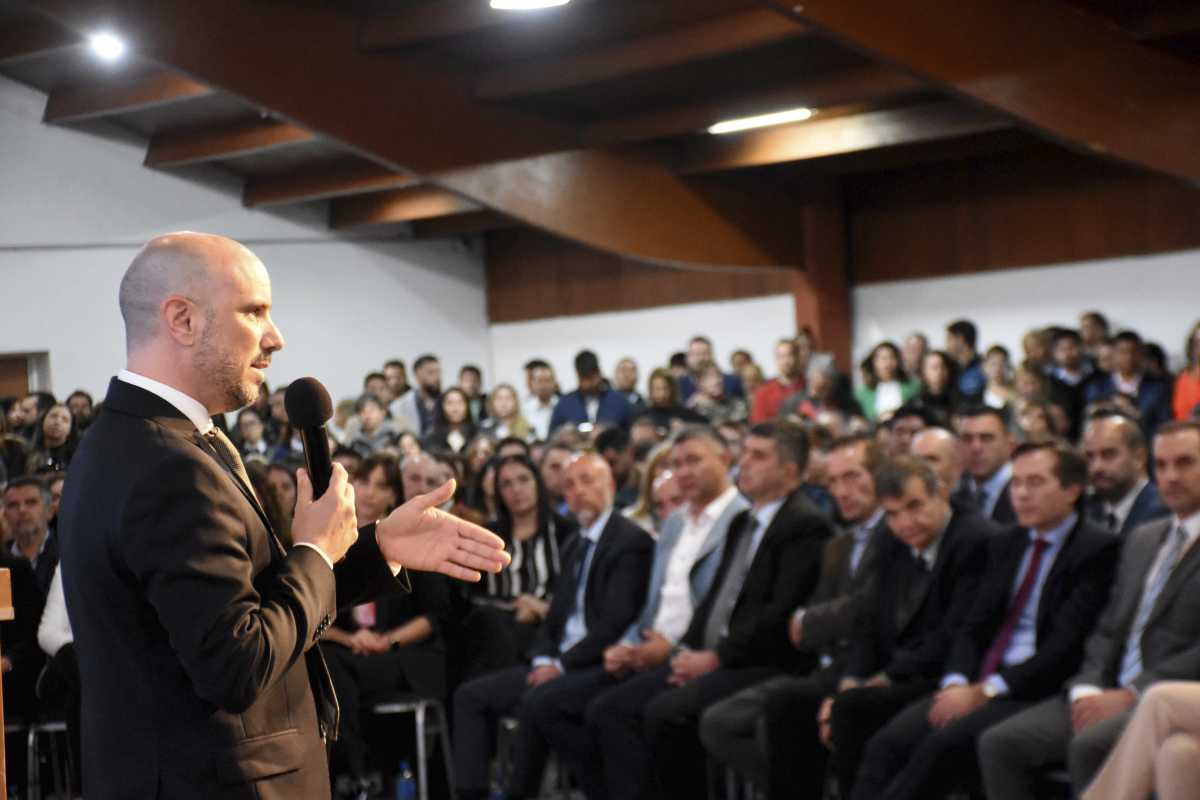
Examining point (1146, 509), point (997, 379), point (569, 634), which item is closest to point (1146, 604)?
point (1146, 509)

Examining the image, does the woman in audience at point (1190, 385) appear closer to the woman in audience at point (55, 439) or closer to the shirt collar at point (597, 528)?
the shirt collar at point (597, 528)

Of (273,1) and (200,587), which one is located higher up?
(273,1)

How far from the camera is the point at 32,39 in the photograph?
5.13m

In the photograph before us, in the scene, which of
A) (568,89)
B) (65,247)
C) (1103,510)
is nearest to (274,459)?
(65,247)

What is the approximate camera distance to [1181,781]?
11.9ft

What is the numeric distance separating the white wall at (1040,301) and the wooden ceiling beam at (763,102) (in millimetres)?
3000

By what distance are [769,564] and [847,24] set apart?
1748 millimetres

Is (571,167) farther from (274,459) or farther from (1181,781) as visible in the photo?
(1181,781)

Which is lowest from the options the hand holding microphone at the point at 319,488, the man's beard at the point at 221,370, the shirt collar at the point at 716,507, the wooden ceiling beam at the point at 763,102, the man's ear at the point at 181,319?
the shirt collar at the point at 716,507

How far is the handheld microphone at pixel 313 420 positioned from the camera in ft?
6.63

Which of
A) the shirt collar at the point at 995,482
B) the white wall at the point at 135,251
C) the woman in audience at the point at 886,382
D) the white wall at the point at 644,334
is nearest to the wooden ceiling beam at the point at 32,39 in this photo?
the white wall at the point at 135,251

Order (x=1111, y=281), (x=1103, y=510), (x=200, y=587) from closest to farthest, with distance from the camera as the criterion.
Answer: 1. (x=200, y=587)
2. (x=1103, y=510)
3. (x=1111, y=281)

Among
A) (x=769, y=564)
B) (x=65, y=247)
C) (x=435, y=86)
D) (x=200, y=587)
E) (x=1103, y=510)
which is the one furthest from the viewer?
(x=435, y=86)

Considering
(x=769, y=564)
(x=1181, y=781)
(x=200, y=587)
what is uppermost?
(x=200, y=587)
